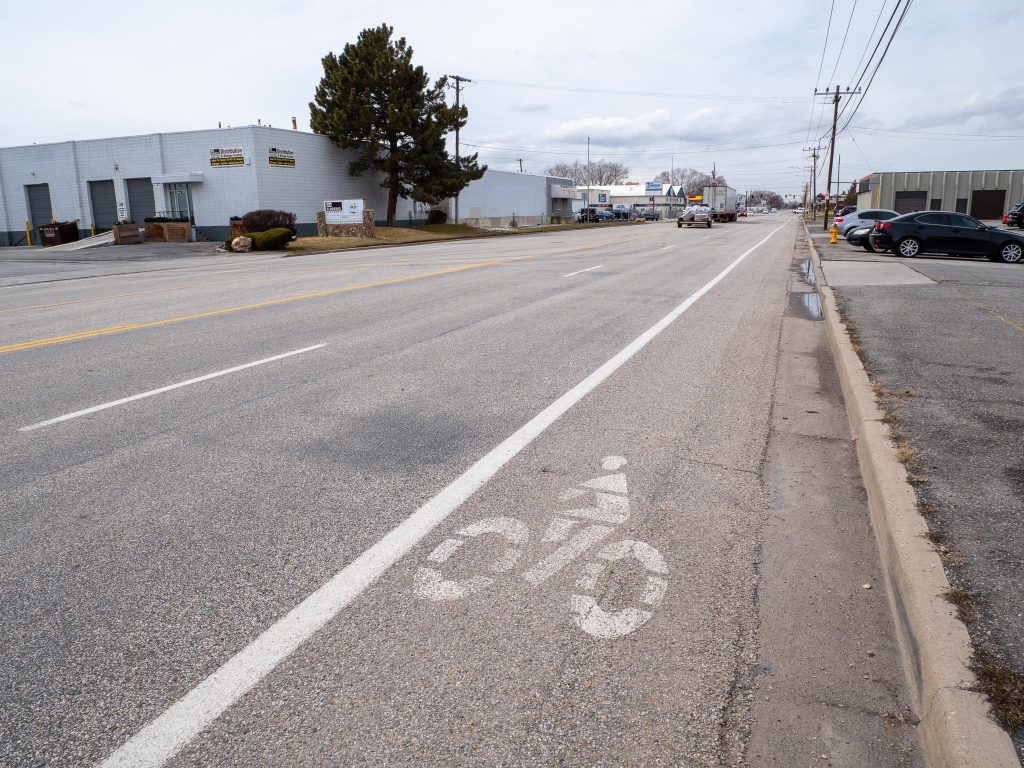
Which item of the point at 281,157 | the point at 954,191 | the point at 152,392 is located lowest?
the point at 152,392

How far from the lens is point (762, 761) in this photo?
256cm

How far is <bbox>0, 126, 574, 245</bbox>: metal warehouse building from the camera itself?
40938 mm

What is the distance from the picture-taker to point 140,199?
1709 inches

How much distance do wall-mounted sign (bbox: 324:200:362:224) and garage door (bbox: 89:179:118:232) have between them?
12.9m

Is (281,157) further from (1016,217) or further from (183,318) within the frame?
(1016,217)

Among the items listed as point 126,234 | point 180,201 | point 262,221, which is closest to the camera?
point 262,221

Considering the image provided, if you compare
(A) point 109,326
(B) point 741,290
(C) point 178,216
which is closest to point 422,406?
(A) point 109,326

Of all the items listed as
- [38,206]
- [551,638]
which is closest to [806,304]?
[551,638]

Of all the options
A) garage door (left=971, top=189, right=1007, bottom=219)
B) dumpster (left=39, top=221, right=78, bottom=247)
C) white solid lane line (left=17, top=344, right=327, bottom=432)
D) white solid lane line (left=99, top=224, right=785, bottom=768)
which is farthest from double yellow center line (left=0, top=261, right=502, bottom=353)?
garage door (left=971, top=189, right=1007, bottom=219)

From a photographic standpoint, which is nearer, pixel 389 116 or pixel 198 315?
pixel 198 315

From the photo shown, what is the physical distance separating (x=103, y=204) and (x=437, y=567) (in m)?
47.9

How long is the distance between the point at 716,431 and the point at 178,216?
4250cm

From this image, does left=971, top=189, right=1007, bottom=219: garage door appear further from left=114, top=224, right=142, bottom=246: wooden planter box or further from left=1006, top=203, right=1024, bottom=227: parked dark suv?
left=114, top=224, right=142, bottom=246: wooden planter box

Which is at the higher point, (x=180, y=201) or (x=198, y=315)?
(x=180, y=201)
